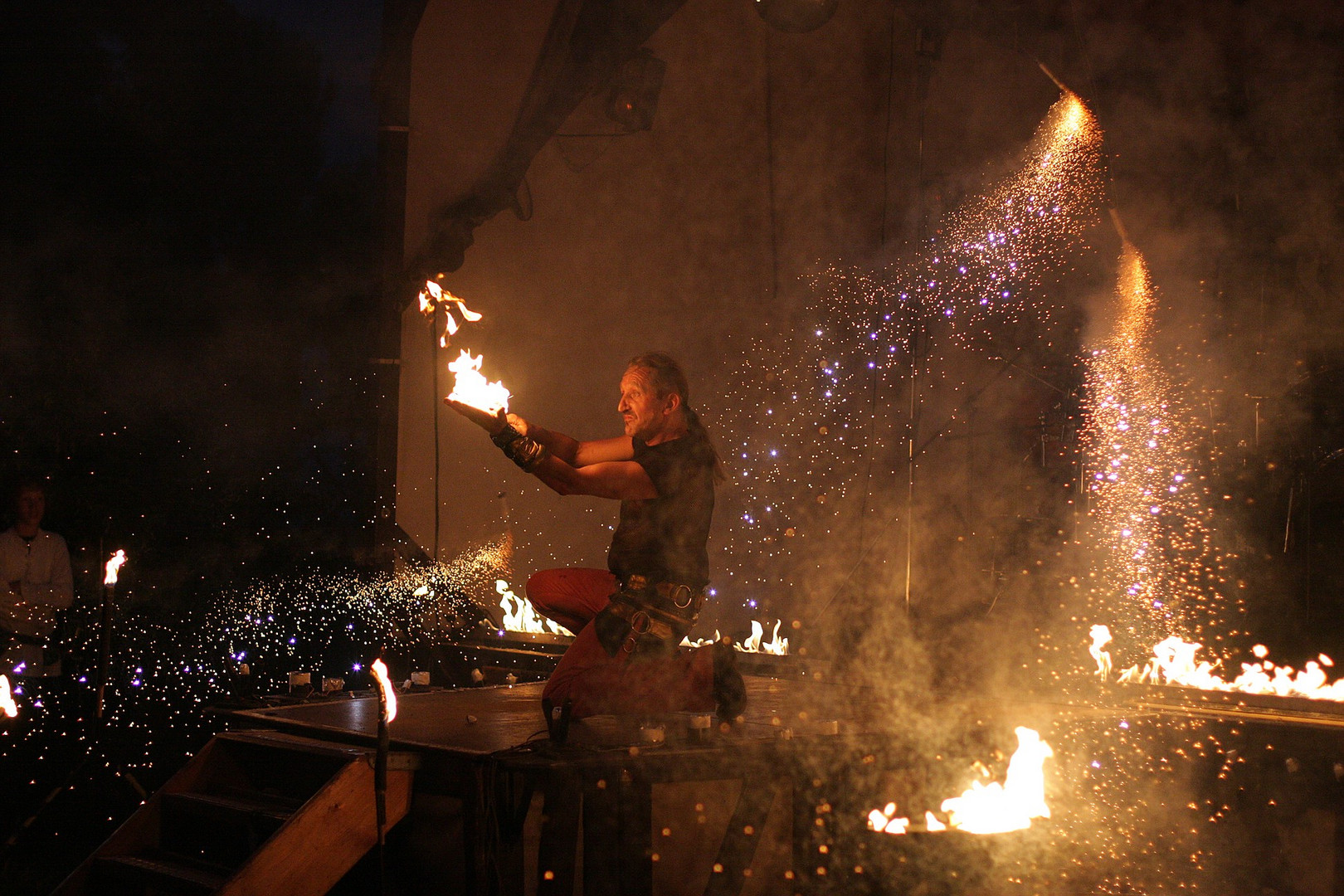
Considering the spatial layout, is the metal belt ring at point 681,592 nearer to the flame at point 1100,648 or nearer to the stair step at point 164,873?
the stair step at point 164,873

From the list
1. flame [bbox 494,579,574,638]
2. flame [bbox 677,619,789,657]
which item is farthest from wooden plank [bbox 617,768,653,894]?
flame [bbox 494,579,574,638]

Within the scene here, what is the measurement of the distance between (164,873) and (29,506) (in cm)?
339

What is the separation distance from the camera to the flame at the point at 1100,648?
5.20m

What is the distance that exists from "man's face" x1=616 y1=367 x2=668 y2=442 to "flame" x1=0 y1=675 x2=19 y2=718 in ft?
12.2

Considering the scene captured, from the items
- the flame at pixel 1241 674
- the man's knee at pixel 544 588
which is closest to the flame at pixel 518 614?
the man's knee at pixel 544 588

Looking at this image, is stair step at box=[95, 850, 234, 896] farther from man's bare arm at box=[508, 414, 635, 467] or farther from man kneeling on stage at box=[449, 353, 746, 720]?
man's bare arm at box=[508, 414, 635, 467]

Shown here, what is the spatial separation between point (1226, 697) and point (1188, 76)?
3.12 m

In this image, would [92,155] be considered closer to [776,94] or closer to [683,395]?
[776,94]

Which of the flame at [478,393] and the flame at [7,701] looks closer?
the flame at [478,393]

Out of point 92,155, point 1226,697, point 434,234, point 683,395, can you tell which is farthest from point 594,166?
point 1226,697

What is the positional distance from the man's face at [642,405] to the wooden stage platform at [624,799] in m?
1.11

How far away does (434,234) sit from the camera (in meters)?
8.05

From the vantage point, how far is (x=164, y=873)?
9.84 feet

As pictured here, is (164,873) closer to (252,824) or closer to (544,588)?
(252,824)
